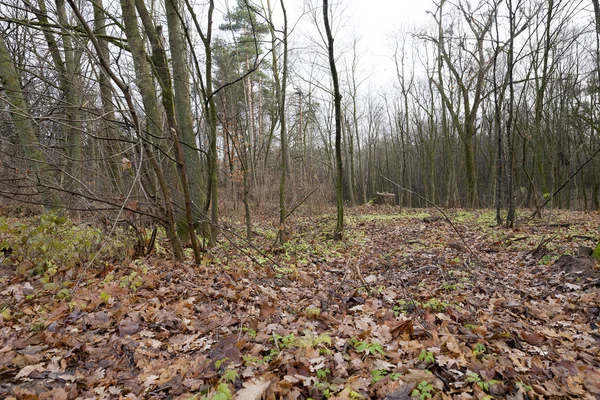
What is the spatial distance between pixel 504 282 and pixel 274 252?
4190 millimetres

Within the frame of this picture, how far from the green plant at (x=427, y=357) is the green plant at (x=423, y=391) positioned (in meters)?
0.28

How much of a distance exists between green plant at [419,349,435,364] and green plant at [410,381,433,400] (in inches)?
10.8

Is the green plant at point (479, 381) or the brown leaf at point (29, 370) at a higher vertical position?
the brown leaf at point (29, 370)

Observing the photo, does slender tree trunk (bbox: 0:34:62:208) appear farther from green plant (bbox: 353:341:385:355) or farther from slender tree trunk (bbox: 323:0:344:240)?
slender tree trunk (bbox: 323:0:344:240)

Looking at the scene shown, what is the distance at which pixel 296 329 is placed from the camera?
3.11 metres

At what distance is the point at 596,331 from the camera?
303cm

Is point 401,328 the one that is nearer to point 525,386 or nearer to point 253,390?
point 525,386

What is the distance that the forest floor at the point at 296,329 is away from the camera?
2207 millimetres

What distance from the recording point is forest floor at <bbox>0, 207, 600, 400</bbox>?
2.21 metres

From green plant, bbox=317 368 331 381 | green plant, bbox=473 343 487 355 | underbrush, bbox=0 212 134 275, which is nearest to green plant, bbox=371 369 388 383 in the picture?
green plant, bbox=317 368 331 381

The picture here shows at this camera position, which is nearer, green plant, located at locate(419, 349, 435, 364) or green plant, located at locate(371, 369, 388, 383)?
green plant, located at locate(371, 369, 388, 383)

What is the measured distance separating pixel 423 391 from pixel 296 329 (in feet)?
4.36

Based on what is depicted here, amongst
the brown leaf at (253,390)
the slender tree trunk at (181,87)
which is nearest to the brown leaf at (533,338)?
the brown leaf at (253,390)

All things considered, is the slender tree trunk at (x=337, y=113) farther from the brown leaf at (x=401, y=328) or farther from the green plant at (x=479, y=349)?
the green plant at (x=479, y=349)
